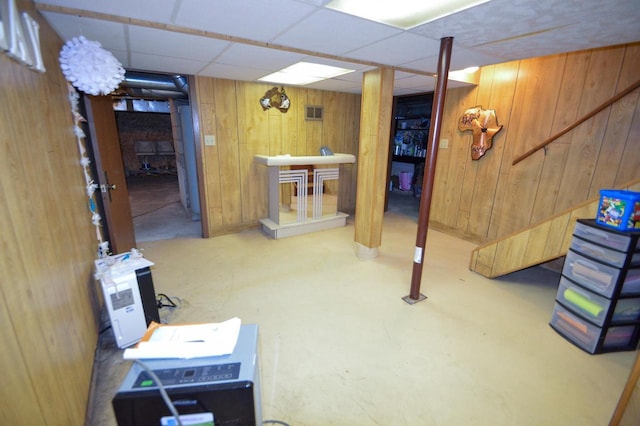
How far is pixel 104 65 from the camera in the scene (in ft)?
5.98

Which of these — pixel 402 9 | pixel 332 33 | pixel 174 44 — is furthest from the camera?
pixel 174 44

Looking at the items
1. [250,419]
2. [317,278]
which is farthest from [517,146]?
[250,419]

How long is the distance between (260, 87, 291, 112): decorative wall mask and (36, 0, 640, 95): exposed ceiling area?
119 cm

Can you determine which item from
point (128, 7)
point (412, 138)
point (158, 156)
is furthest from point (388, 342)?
point (158, 156)

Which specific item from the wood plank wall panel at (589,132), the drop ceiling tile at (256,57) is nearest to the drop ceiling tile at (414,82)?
the drop ceiling tile at (256,57)

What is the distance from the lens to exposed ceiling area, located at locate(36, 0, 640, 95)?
165 cm

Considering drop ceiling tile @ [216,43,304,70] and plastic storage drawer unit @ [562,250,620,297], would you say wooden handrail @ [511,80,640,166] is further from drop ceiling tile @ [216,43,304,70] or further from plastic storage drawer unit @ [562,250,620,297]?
drop ceiling tile @ [216,43,304,70]

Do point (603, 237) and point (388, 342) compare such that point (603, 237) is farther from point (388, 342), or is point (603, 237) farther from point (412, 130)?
point (412, 130)

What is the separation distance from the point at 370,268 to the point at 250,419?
98.7 inches

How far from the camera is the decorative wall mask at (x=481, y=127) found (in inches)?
143

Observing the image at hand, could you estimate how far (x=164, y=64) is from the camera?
9.81 feet

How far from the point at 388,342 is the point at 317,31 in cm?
235

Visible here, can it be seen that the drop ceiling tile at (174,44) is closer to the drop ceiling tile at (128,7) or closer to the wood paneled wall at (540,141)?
the drop ceiling tile at (128,7)

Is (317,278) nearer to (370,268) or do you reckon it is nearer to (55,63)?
(370,268)
